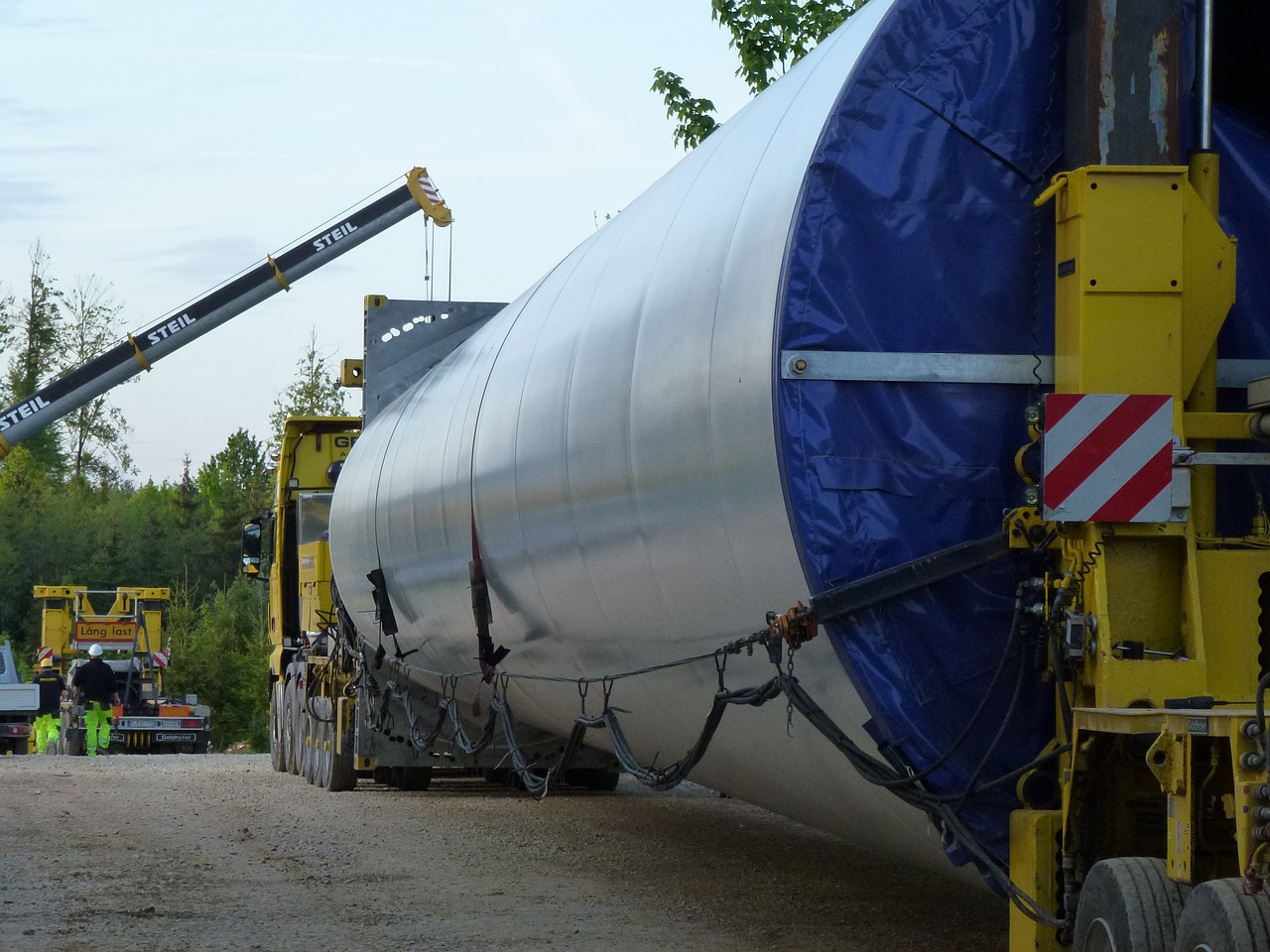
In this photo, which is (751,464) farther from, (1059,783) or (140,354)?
(140,354)

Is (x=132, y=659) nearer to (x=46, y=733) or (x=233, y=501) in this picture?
(x=46, y=733)

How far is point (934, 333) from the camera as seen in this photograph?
464 centimetres

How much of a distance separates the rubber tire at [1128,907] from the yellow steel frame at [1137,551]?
28 cm

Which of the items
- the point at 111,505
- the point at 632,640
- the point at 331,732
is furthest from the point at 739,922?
the point at 111,505

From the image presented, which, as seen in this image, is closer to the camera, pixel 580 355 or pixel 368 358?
pixel 580 355

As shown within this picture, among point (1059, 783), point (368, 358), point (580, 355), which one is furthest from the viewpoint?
point (368, 358)

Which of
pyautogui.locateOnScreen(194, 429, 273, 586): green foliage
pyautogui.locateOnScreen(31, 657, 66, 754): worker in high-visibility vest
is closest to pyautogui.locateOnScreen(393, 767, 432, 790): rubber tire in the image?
pyautogui.locateOnScreen(31, 657, 66, 754): worker in high-visibility vest

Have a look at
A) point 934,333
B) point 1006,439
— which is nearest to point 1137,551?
point 1006,439

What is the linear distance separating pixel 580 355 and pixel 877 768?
2.72m

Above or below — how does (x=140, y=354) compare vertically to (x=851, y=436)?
above

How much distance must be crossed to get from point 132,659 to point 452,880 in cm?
2369

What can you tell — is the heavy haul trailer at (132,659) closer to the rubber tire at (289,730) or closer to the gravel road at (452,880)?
the rubber tire at (289,730)

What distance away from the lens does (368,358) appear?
49.5ft

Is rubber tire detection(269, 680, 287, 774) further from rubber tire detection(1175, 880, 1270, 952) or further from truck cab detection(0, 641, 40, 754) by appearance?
rubber tire detection(1175, 880, 1270, 952)
